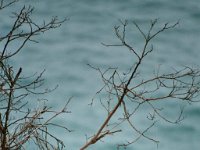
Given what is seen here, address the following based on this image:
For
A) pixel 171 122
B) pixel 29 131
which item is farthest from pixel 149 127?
pixel 29 131

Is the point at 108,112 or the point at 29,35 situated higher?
the point at 29,35

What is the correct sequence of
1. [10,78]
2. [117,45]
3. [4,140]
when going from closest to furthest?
[4,140] → [10,78] → [117,45]

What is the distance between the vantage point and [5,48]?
15.2 ft

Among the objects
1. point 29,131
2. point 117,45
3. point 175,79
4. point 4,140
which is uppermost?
point 117,45

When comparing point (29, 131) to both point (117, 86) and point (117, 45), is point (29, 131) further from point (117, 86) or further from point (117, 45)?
point (117, 45)

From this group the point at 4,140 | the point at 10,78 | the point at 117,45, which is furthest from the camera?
the point at 117,45

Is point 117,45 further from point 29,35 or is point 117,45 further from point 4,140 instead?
point 4,140

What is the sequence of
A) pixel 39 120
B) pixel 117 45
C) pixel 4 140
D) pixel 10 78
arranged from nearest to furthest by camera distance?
pixel 4 140 < pixel 10 78 < pixel 39 120 < pixel 117 45

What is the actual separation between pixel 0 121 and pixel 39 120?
2.04ft

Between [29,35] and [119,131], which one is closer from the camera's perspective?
[119,131]

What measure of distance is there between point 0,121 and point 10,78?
1.66ft

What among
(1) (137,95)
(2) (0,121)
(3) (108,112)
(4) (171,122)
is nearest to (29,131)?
(2) (0,121)

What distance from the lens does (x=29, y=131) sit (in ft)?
15.6

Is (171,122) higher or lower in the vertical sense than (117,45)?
lower
